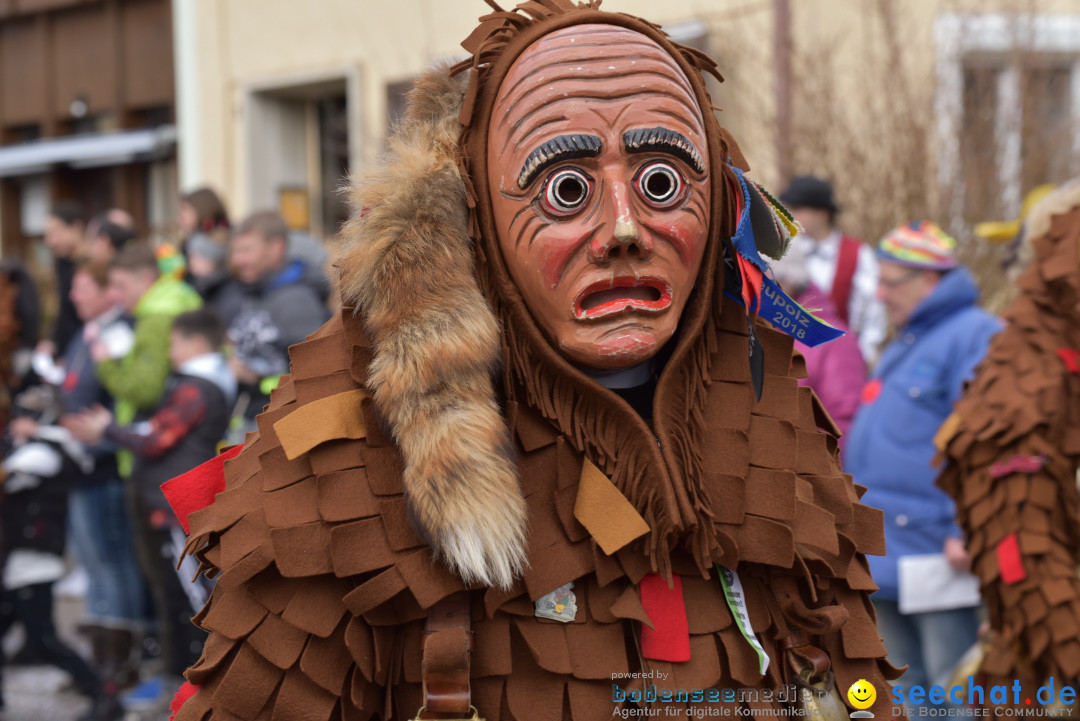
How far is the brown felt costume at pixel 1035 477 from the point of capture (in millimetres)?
2828

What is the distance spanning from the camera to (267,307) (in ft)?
15.1

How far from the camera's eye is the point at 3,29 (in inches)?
545

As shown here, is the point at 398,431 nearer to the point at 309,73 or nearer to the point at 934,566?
the point at 934,566

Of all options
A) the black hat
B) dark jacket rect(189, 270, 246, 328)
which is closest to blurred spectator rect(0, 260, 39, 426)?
dark jacket rect(189, 270, 246, 328)

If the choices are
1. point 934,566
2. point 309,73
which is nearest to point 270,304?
point 934,566

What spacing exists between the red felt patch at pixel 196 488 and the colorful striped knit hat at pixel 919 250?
277cm

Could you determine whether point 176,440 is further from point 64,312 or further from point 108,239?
point 64,312

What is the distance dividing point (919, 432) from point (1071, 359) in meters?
0.91

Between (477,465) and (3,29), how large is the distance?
47.8 ft

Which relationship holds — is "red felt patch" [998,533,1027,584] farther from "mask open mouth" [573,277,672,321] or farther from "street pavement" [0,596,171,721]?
"street pavement" [0,596,171,721]

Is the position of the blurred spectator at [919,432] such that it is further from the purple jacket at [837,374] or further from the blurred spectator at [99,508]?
the blurred spectator at [99,508]

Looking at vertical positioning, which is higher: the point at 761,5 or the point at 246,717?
the point at 761,5

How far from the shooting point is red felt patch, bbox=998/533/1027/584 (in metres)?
2.86

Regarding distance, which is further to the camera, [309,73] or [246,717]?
[309,73]
